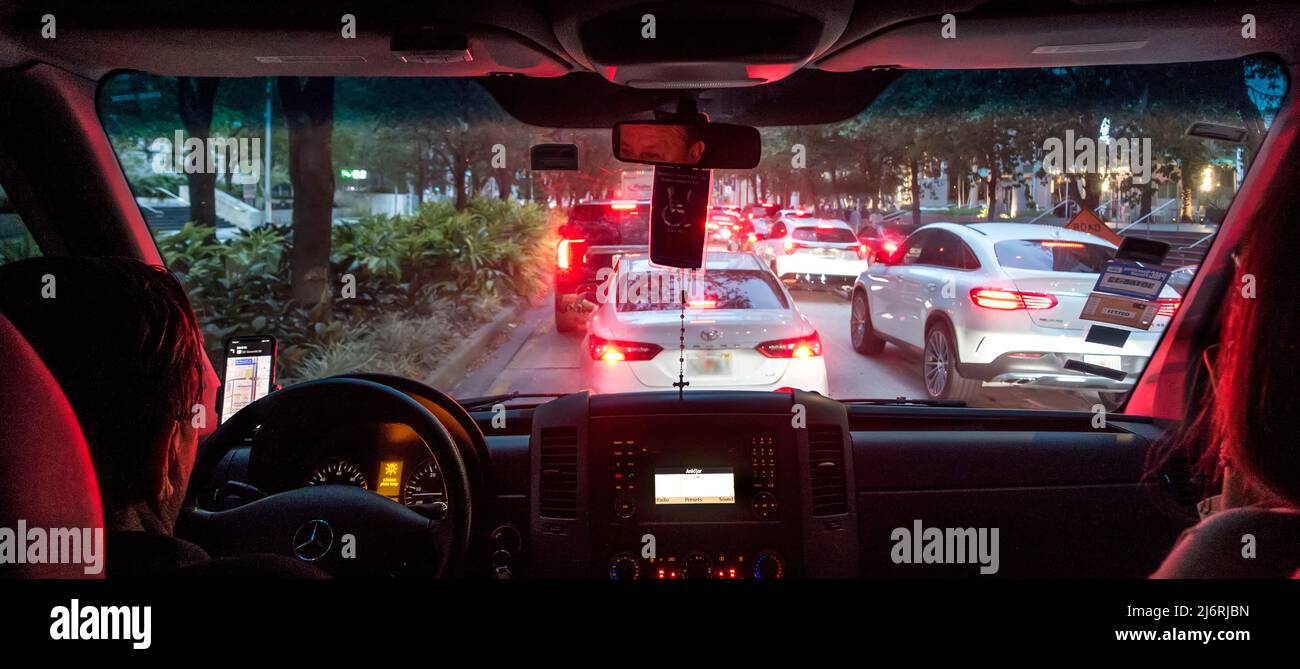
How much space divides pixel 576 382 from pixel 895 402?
4.66 m

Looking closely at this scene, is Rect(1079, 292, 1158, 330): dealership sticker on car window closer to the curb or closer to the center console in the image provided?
the center console

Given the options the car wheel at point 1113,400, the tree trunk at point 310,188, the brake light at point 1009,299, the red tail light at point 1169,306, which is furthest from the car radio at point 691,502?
the tree trunk at point 310,188

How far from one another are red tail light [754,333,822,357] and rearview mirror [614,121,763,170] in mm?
3111

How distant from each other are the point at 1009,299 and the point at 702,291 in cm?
219

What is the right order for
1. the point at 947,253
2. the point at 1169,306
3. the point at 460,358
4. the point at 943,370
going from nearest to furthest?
the point at 1169,306 → the point at 943,370 → the point at 947,253 → the point at 460,358

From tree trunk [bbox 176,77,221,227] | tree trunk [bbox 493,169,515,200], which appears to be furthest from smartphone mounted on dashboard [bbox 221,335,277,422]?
tree trunk [bbox 493,169,515,200]

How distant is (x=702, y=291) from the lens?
6973 mm

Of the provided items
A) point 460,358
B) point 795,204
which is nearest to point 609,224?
point 795,204

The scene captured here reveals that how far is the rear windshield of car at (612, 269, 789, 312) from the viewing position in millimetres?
6699

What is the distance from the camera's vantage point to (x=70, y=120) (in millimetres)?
3648

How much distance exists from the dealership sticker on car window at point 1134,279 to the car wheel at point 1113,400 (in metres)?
0.79

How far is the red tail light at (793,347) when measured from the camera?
6.33m

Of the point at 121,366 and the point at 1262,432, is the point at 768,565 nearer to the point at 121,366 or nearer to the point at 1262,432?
the point at 1262,432

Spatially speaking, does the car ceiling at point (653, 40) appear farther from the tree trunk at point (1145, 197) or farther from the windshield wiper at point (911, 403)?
the windshield wiper at point (911, 403)
